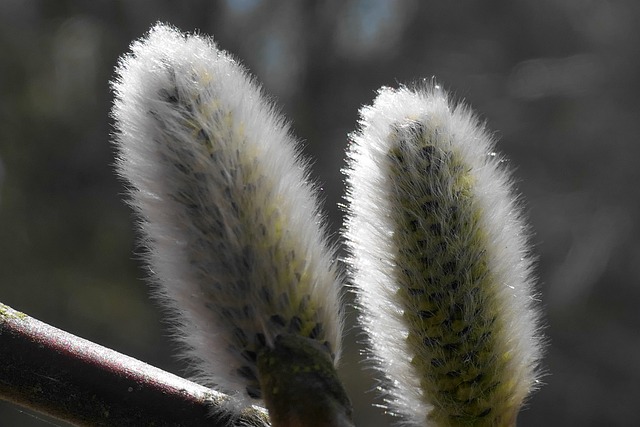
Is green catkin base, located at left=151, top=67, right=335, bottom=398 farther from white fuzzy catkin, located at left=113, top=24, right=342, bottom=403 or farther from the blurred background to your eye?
the blurred background

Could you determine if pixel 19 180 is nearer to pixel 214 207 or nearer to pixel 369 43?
pixel 369 43

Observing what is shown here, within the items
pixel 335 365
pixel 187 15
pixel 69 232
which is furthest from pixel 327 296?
Answer: pixel 187 15

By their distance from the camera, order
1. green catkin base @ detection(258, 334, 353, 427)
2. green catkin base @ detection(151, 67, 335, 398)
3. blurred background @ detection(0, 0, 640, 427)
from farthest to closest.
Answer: blurred background @ detection(0, 0, 640, 427)
green catkin base @ detection(151, 67, 335, 398)
green catkin base @ detection(258, 334, 353, 427)

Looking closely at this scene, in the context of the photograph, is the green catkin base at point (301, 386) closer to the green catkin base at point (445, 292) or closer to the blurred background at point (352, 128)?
the green catkin base at point (445, 292)

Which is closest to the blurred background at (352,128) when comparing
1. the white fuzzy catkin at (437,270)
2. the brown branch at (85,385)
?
the white fuzzy catkin at (437,270)

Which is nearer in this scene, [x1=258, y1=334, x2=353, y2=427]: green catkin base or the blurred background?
[x1=258, y1=334, x2=353, y2=427]: green catkin base

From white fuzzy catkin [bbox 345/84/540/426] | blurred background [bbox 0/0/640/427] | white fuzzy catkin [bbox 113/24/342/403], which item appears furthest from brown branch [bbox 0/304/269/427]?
blurred background [bbox 0/0/640/427]
